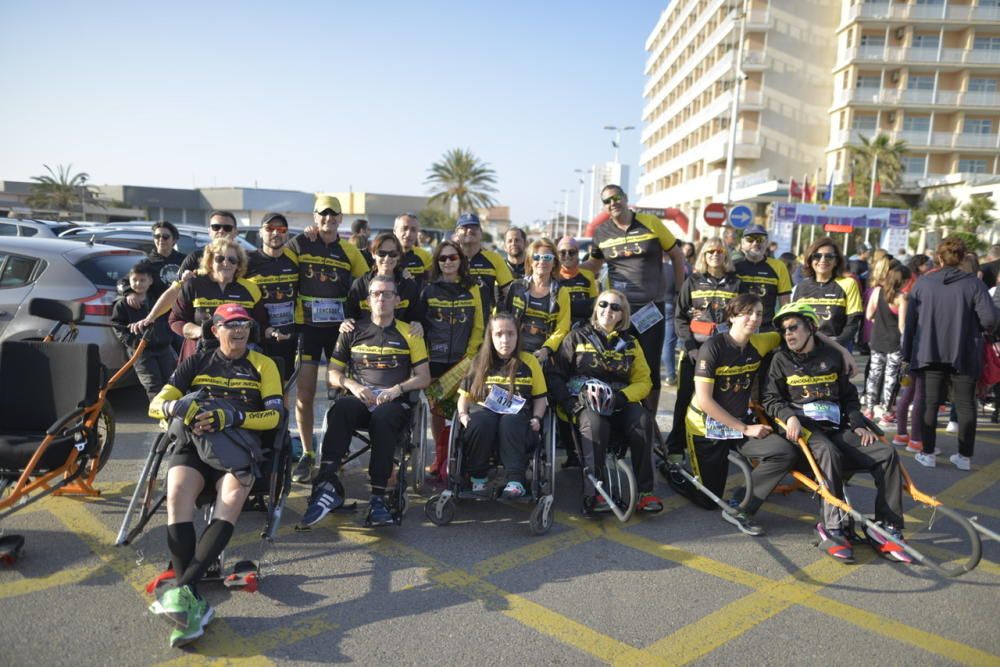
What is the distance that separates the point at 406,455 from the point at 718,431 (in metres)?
2.11

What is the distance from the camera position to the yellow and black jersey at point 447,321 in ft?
16.5

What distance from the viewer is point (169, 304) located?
4977 mm

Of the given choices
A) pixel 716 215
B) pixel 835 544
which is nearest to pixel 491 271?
pixel 835 544

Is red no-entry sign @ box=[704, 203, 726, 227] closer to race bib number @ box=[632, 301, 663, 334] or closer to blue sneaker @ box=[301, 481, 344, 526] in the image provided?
race bib number @ box=[632, 301, 663, 334]

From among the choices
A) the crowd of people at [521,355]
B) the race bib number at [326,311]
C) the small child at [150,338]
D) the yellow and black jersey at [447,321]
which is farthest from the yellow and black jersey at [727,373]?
the small child at [150,338]

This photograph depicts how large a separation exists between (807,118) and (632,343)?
50.7 metres

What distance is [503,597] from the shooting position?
3389 mm

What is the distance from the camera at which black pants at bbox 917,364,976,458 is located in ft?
18.2

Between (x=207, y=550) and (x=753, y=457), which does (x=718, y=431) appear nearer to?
(x=753, y=457)

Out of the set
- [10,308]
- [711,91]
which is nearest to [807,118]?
[711,91]

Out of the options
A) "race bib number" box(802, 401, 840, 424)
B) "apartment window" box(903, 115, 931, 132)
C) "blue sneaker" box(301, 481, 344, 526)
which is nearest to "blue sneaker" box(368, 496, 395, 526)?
"blue sneaker" box(301, 481, 344, 526)

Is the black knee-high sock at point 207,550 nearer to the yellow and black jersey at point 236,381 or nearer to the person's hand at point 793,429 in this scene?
the yellow and black jersey at point 236,381

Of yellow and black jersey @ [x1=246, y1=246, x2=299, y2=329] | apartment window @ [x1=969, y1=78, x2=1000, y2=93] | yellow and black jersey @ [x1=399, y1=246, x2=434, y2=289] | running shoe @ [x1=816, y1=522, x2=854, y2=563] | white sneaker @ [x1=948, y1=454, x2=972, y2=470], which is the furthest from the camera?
apartment window @ [x1=969, y1=78, x2=1000, y2=93]

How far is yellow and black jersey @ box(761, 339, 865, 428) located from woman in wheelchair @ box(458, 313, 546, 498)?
→ 5.20ft
